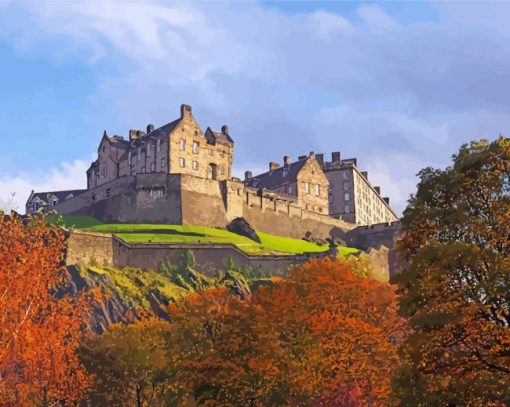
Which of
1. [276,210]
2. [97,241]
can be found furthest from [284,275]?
[276,210]

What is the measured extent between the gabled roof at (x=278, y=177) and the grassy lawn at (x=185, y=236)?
27924 millimetres

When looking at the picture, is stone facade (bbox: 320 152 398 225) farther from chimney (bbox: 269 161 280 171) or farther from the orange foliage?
the orange foliage

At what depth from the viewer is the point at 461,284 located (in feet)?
66.1

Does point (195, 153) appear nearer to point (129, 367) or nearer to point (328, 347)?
point (129, 367)

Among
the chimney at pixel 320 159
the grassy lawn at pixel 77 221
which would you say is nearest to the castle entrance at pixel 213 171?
the grassy lawn at pixel 77 221

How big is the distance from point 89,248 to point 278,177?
2407 inches

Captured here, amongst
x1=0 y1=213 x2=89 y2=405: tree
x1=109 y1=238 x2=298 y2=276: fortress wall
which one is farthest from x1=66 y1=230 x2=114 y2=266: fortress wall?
x1=0 y1=213 x2=89 y2=405: tree

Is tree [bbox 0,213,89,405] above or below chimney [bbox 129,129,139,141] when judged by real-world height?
below

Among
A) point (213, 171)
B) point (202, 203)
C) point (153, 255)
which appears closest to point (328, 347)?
point (153, 255)

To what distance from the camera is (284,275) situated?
79250 mm

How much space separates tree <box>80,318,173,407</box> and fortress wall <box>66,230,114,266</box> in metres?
23.2

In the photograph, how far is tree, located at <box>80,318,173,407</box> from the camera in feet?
148

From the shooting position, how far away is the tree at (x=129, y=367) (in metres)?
45.2

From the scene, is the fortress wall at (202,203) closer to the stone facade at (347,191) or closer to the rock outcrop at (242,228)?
the rock outcrop at (242,228)
